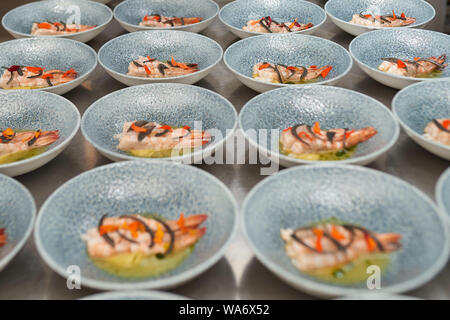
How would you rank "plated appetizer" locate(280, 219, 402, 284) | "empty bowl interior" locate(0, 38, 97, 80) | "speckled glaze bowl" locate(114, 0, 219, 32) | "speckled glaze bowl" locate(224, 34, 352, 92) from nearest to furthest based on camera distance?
"plated appetizer" locate(280, 219, 402, 284) → "speckled glaze bowl" locate(224, 34, 352, 92) → "empty bowl interior" locate(0, 38, 97, 80) → "speckled glaze bowl" locate(114, 0, 219, 32)

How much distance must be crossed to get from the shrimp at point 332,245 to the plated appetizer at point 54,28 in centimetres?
209

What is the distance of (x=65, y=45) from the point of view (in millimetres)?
2439

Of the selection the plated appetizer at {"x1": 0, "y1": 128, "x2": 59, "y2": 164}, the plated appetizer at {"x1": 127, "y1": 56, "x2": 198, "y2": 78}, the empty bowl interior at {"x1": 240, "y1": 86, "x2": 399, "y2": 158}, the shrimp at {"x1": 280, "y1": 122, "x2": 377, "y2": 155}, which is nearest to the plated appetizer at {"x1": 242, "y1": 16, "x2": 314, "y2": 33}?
the plated appetizer at {"x1": 127, "y1": 56, "x2": 198, "y2": 78}

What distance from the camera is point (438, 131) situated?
5.55ft

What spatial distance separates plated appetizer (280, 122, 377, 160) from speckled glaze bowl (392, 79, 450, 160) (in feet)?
0.59

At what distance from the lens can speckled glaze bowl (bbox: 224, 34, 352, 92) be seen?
7.48ft

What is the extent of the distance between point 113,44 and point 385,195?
1670 millimetres

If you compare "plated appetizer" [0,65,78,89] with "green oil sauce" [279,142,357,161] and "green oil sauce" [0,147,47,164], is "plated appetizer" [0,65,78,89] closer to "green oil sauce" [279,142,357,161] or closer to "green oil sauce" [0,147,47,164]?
"green oil sauce" [0,147,47,164]

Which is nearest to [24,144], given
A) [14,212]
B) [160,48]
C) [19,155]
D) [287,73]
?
[19,155]

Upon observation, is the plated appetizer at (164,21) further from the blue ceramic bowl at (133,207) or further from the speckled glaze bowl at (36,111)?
the blue ceramic bowl at (133,207)

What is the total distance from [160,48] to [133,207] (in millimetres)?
1289

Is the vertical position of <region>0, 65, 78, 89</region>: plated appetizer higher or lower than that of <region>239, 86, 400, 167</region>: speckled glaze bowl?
lower

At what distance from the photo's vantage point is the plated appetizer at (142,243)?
49.4 inches

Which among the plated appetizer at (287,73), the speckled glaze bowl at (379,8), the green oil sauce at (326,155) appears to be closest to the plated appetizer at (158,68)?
the plated appetizer at (287,73)
